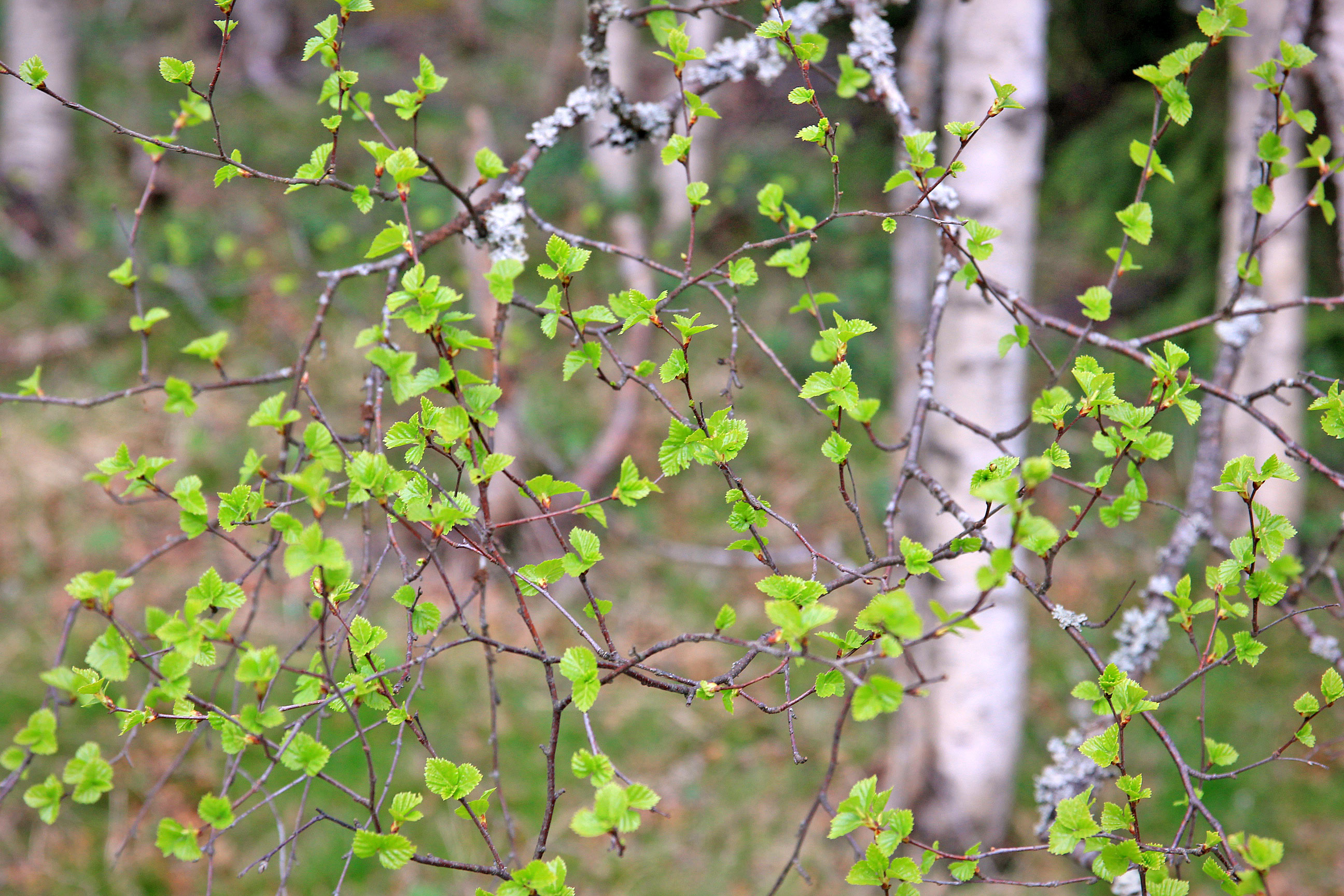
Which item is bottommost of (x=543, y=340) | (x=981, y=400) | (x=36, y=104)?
(x=981, y=400)

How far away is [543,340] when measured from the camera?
5.36 m

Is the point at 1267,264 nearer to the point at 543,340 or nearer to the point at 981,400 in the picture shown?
the point at 981,400

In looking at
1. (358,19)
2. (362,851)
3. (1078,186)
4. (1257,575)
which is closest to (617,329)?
(362,851)

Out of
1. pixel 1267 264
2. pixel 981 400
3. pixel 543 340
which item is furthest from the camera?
pixel 543 340

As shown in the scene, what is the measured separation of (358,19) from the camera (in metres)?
7.49

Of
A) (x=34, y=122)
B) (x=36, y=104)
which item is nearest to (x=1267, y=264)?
(x=34, y=122)

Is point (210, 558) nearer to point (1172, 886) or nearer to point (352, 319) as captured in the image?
point (352, 319)

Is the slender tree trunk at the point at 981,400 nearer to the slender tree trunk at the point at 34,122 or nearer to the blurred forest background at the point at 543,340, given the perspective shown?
the blurred forest background at the point at 543,340

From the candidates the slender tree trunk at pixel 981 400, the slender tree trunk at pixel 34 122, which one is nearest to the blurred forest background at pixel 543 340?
the slender tree trunk at pixel 34 122

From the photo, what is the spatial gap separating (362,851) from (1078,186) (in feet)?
14.8

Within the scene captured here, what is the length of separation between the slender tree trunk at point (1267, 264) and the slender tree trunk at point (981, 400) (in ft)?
4.72

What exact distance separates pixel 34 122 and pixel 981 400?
21.3 ft

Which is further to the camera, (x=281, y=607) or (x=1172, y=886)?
(x=281, y=607)

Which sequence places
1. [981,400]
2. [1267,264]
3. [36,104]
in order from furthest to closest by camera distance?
[36,104], [1267,264], [981,400]
